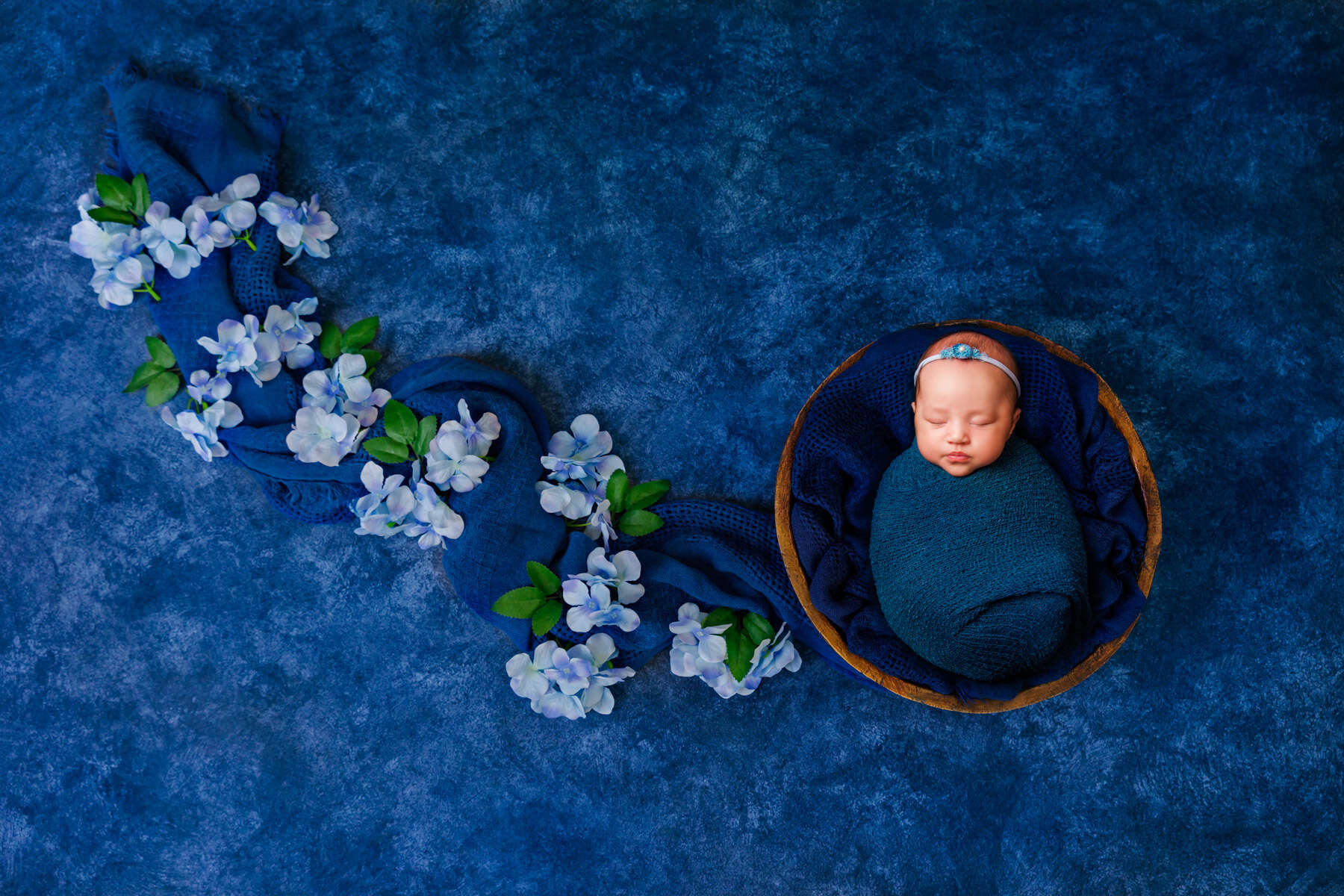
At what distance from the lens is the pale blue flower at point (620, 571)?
48.4 inches

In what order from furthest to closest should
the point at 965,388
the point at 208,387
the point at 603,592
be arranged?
the point at 208,387, the point at 603,592, the point at 965,388

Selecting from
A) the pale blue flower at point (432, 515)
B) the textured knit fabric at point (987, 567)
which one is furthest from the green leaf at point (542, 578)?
the textured knit fabric at point (987, 567)

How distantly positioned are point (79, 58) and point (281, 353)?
1.89ft

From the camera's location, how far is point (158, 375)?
1.33 metres

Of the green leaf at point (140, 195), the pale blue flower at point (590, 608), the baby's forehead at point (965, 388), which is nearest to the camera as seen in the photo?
the baby's forehead at point (965, 388)

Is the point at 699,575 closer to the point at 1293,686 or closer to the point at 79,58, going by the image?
the point at 1293,686

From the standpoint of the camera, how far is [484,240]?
1383 mm

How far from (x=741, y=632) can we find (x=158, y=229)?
100 cm

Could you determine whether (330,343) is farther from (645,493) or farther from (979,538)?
(979,538)

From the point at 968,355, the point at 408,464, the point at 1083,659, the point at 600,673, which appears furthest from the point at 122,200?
the point at 1083,659

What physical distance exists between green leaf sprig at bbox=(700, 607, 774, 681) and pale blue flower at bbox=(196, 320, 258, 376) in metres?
0.74

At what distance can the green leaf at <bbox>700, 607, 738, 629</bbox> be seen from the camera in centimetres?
126

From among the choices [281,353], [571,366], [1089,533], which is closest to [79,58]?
[281,353]

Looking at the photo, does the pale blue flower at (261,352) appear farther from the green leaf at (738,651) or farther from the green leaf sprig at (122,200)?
the green leaf at (738,651)
